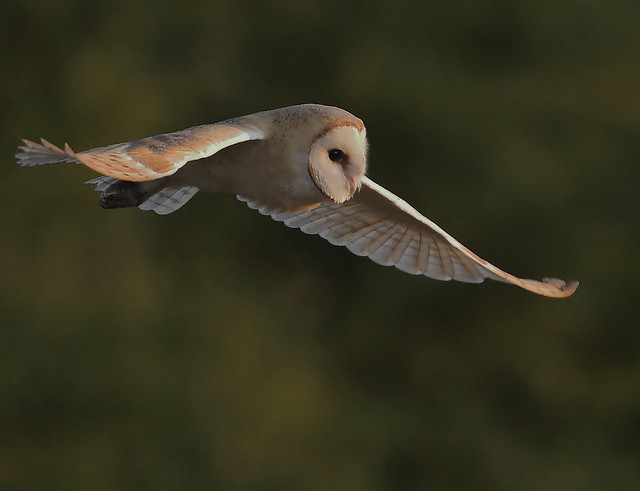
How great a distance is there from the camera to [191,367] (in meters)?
9.42

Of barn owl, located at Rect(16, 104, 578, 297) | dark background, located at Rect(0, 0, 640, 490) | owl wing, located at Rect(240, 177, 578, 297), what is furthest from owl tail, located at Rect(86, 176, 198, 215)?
dark background, located at Rect(0, 0, 640, 490)

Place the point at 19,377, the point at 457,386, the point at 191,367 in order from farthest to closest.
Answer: the point at 457,386 → the point at 191,367 → the point at 19,377

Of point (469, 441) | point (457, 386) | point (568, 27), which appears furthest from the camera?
point (568, 27)

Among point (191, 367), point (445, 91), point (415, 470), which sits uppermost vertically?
point (445, 91)

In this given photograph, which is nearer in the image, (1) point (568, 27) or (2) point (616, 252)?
(2) point (616, 252)

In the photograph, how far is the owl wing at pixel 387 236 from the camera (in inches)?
138

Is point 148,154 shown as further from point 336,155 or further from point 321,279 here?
point 321,279

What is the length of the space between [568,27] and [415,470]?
14.3 ft

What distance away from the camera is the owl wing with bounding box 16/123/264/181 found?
2367 millimetres

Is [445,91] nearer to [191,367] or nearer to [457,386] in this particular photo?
[457,386]

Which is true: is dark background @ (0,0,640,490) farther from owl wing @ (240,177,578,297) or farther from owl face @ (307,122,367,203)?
owl face @ (307,122,367,203)

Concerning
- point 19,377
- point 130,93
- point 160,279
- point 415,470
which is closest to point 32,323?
point 19,377

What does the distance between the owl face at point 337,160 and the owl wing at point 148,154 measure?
0.21 meters

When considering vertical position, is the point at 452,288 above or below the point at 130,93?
below
